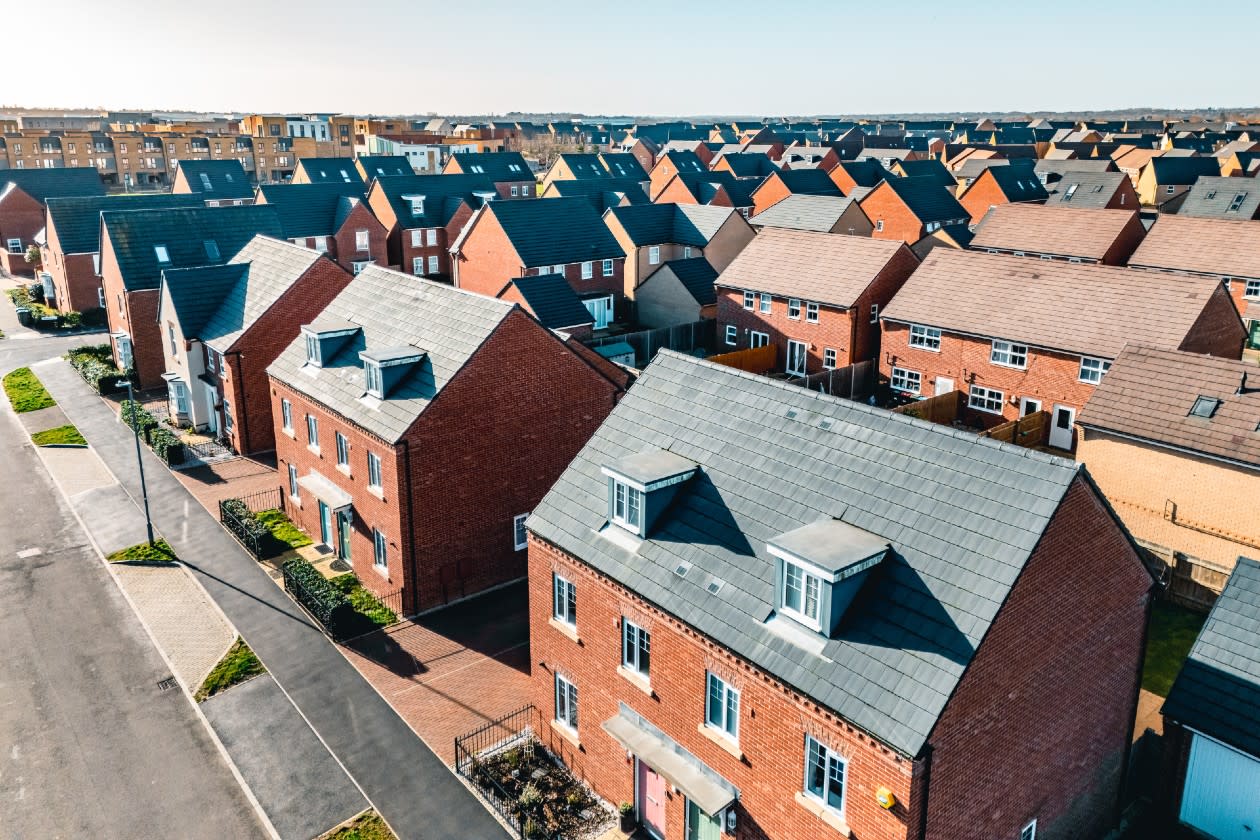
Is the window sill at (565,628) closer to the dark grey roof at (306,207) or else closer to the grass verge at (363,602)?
the grass verge at (363,602)

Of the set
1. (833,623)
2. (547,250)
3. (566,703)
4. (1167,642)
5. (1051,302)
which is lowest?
(1167,642)

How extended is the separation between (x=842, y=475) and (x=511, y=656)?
13.6 meters

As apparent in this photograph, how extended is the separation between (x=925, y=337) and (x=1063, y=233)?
71.9 feet

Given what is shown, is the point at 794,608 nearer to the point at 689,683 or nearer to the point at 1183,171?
the point at 689,683

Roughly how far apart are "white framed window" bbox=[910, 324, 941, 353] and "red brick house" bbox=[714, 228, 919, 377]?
343 centimetres

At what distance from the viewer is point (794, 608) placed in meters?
16.8

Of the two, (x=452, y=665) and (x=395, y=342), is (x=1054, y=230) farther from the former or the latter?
(x=452, y=665)

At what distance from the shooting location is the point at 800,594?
16.6m

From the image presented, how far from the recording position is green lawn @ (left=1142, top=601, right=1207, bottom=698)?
26.1 meters

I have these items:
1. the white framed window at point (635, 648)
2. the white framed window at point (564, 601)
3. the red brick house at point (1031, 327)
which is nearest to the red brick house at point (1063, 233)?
the red brick house at point (1031, 327)

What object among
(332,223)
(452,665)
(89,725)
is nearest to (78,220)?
(332,223)

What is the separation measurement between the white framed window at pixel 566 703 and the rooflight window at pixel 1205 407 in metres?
23.8

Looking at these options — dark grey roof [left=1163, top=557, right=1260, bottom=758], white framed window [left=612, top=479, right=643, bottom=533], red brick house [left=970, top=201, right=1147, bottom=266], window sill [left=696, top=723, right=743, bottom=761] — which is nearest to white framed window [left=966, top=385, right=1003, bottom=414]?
red brick house [left=970, top=201, right=1147, bottom=266]

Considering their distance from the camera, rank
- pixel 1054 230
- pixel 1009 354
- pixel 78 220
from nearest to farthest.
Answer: pixel 1009 354 < pixel 1054 230 < pixel 78 220
